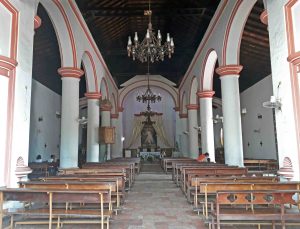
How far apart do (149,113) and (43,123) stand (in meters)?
5.72

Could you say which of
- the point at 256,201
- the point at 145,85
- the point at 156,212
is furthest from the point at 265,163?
the point at 145,85

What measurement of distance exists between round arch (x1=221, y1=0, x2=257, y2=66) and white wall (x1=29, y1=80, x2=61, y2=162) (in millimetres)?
8715

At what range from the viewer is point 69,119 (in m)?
8.05

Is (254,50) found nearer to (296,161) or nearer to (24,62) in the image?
(296,161)

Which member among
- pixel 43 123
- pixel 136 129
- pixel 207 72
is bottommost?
pixel 43 123

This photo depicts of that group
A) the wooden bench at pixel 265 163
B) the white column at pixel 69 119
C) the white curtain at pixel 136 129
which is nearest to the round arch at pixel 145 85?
the white curtain at pixel 136 129

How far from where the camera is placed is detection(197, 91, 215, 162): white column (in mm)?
10688

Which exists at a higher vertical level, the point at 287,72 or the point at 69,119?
the point at 287,72

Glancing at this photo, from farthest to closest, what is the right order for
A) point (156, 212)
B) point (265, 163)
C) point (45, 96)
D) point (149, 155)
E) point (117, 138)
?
point (149, 155) < point (117, 138) < point (45, 96) < point (265, 163) < point (156, 212)

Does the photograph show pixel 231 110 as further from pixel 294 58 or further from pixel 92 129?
pixel 92 129

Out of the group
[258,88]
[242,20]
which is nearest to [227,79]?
[242,20]

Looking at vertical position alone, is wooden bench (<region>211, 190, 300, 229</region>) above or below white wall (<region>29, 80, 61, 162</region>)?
below

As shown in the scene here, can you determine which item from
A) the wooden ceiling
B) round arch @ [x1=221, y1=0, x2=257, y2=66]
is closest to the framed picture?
the wooden ceiling

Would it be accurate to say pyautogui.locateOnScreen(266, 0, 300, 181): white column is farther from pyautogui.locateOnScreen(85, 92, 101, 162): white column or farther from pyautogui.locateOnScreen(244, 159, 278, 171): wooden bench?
pyautogui.locateOnScreen(85, 92, 101, 162): white column
